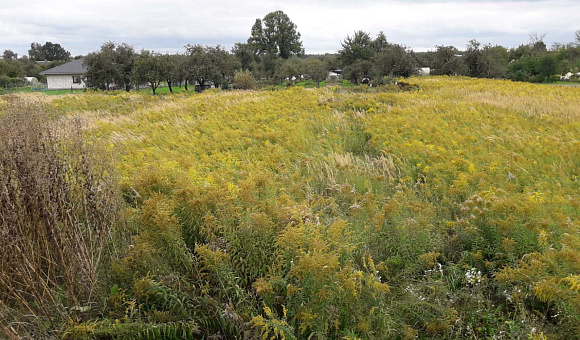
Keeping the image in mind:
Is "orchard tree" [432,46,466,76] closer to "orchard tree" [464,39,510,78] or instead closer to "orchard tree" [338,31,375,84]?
"orchard tree" [464,39,510,78]

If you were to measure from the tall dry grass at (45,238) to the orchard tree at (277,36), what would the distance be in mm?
73359

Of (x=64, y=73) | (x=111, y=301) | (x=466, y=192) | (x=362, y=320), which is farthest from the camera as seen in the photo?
(x=64, y=73)

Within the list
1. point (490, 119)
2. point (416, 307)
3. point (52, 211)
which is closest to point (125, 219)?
point (52, 211)

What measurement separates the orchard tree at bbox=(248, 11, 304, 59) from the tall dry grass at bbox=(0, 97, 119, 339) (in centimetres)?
7336

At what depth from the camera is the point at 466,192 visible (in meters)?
4.36

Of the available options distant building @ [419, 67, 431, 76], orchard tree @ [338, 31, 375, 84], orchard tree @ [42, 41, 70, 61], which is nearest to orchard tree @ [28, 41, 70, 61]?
orchard tree @ [42, 41, 70, 61]

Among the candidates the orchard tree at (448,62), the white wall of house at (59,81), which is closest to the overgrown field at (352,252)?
the orchard tree at (448,62)

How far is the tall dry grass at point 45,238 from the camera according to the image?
249 cm

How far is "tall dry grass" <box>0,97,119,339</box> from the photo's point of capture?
2488mm

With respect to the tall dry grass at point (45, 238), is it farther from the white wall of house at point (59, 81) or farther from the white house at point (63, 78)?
the white wall of house at point (59, 81)

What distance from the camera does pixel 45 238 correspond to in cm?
270

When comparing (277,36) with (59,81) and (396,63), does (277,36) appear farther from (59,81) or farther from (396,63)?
(396,63)

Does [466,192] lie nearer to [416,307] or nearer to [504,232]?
[504,232]

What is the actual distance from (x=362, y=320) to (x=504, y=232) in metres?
1.76
